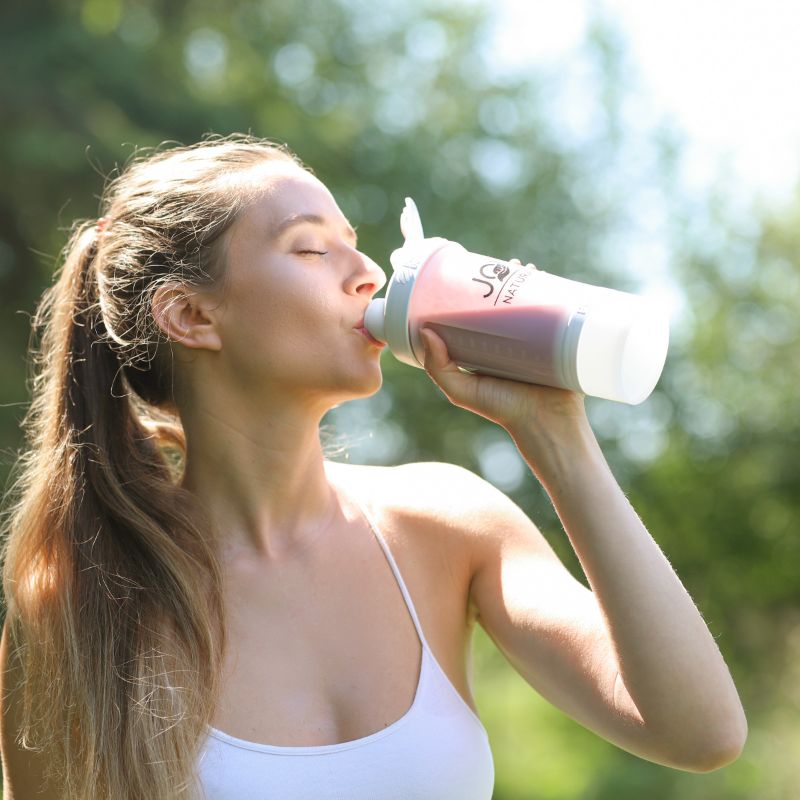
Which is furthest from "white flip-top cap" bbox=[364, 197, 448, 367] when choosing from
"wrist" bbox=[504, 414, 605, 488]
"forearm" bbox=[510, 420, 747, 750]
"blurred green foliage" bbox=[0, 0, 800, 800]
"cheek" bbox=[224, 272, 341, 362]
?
"blurred green foliage" bbox=[0, 0, 800, 800]

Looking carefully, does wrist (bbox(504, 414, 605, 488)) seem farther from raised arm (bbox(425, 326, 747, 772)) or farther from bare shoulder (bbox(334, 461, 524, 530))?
bare shoulder (bbox(334, 461, 524, 530))

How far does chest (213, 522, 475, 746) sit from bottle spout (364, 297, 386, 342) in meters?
0.44

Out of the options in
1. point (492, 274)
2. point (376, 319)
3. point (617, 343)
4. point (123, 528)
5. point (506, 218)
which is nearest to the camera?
point (617, 343)

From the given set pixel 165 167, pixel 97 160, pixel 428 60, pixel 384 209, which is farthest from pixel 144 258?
pixel 428 60

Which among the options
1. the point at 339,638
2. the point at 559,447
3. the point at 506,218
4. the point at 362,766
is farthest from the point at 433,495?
the point at 506,218

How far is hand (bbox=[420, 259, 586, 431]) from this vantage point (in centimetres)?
172

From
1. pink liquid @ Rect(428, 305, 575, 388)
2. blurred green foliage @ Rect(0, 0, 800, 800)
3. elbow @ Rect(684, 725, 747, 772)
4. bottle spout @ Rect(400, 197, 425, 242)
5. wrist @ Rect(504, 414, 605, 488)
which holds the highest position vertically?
bottle spout @ Rect(400, 197, 425, 242)

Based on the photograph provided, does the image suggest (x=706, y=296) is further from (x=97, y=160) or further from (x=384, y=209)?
(x=97, y=160)

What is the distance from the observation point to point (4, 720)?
2.02 m

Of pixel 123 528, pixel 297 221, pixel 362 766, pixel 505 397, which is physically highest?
pixel 297 221

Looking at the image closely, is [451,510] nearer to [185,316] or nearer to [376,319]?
[376,319]

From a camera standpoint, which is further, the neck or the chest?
the neck

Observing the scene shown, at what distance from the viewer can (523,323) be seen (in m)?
1.64

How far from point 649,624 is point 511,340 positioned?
1.60 feet
